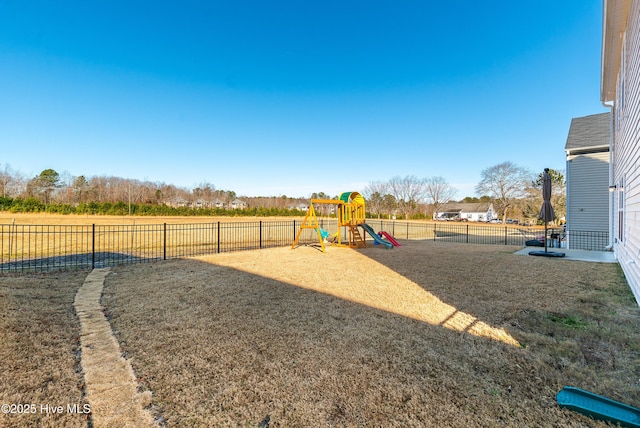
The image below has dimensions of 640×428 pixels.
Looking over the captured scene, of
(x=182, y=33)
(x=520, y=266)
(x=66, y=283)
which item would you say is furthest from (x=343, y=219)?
(x=182, y=33)

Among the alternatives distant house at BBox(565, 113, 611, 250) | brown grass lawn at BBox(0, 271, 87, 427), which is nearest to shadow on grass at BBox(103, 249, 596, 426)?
brown grass lawn at BBox(0, 271, 87, 427)

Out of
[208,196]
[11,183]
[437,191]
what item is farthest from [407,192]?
[11,183]

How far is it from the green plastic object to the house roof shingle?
13352mm

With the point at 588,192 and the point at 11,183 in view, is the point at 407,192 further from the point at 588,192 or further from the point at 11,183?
the point at 11,183

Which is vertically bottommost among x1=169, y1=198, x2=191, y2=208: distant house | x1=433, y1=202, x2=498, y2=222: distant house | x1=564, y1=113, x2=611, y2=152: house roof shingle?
x1=433, y1=202, x2=498, y2=222: distant house

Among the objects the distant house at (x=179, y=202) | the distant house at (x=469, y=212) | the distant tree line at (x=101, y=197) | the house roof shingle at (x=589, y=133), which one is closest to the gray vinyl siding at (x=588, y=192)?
the house roof shingle at (x=589, y=133)

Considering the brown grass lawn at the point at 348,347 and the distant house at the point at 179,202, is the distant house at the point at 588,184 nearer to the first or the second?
the brown grass lawn at the point at 348,347

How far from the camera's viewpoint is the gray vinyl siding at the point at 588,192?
11461 mm

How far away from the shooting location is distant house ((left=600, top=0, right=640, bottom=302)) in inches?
180

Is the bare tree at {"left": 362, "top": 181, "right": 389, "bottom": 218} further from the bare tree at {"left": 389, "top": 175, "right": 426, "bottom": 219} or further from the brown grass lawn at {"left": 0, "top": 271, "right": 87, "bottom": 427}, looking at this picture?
the brown grass lawn at {"left": 0, "top": 271, "right": 87, "bottom": 427}

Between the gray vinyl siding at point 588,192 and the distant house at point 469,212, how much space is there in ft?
161

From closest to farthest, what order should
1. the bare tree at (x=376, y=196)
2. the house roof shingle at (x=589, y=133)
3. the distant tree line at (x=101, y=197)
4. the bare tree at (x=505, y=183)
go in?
the house roof shingle at (x=589, y=133) → the distant tree line at (x=101, y=197) → the bare tree at (x=505, y=183) → the bare tree at (x=376, y=196)

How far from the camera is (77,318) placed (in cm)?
405

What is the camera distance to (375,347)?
320 cm
